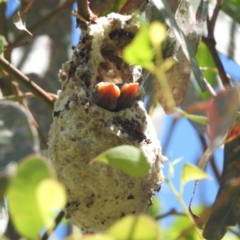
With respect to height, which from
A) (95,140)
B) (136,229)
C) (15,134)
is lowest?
(95,140)

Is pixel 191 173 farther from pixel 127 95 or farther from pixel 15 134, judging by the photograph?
pixel 127 95

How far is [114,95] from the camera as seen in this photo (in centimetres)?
162

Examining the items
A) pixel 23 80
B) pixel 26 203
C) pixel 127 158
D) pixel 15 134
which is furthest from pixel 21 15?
pixel 26 203

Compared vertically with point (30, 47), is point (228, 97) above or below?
above

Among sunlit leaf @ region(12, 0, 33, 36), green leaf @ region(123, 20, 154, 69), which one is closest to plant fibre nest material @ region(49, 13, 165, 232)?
sunlit leaf @ region(12, 0, 33, 36)

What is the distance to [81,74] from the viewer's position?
166 centimetres

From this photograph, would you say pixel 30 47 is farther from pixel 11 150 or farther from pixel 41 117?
pixel 11 150

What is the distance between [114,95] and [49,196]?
1091 mm

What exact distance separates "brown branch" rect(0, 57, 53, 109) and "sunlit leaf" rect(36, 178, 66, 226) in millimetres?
1193

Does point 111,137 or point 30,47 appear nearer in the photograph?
point 111,137

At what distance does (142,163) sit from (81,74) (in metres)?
0.93

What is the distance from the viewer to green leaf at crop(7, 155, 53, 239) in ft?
1.77

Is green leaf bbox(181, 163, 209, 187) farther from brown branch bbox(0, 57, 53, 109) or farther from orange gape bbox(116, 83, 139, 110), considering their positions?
brown branch bbox(0, 57, 53, 109)

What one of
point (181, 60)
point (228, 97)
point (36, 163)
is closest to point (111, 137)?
point (181, 60)
